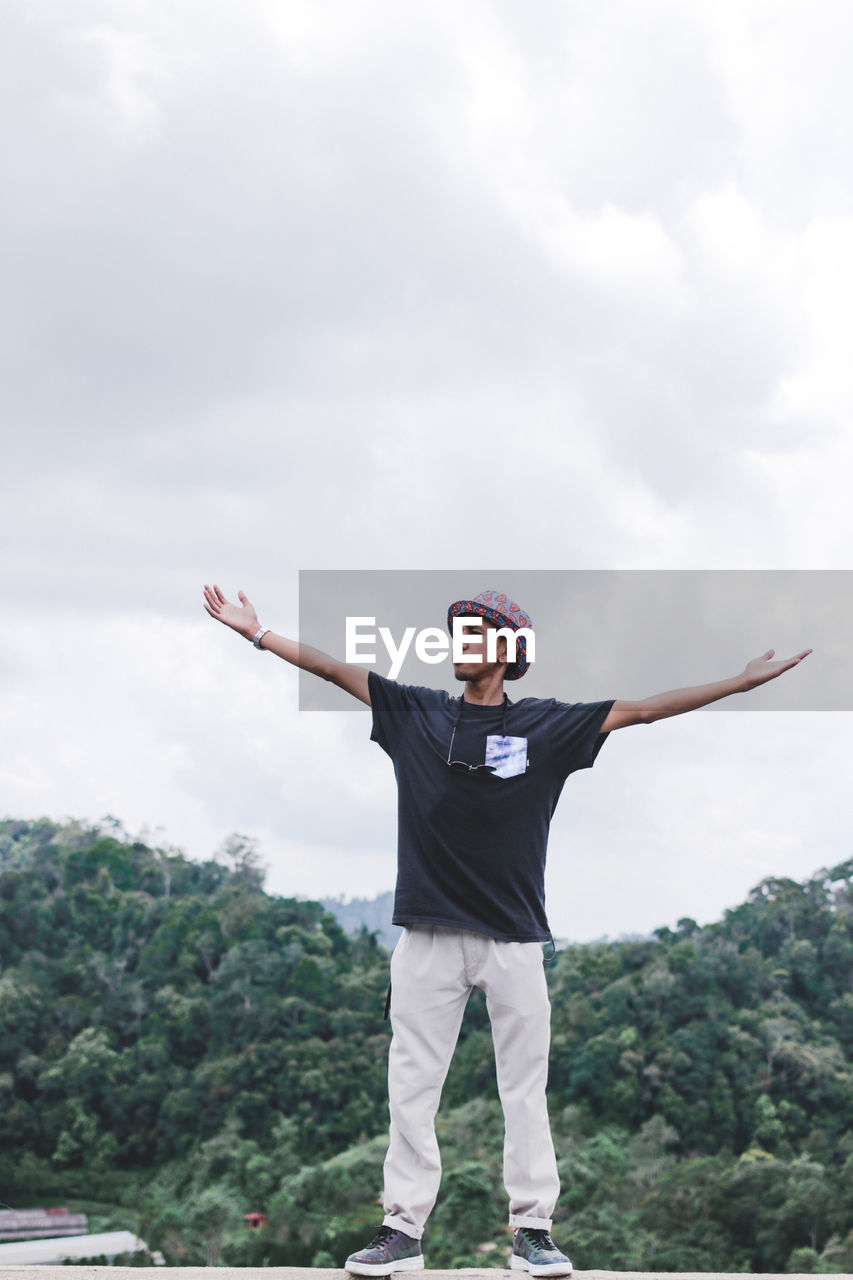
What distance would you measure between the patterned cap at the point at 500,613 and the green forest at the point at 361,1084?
19732mm

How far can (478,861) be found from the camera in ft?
9.90

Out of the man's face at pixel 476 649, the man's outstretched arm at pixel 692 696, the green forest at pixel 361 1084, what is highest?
the man's face at pixel 476 649

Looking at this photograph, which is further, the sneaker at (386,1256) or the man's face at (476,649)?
the man's face at (476,649)

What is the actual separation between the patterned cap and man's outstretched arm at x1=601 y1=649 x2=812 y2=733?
0.27m

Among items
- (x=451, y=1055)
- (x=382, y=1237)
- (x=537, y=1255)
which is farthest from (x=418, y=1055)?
(x=537, y=1255)

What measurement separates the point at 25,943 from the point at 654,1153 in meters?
17.5

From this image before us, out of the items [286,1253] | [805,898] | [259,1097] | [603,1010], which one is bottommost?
[286,1253]

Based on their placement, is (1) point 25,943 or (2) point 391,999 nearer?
(2) point 391,999

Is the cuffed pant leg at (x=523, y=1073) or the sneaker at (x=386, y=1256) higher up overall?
the cuffed pant leg at (x=523, y=1073)

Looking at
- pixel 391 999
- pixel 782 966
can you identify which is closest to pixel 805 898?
pixel 782 966

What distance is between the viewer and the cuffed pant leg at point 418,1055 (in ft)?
9.57

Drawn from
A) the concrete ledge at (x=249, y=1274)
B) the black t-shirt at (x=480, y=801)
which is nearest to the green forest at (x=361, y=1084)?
the concrete ledge at (x=249, y=1274)

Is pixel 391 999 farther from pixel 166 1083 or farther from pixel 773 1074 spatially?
pixel 166 1083

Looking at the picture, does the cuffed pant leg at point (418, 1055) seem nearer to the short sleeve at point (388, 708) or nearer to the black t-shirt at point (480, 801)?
the black t-shirt at point (480, 801)
